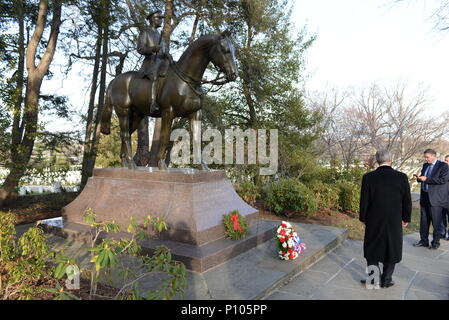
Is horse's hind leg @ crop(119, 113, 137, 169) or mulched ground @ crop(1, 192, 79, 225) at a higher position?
horse's hind leg @ crop(119, 113, 137, 169)

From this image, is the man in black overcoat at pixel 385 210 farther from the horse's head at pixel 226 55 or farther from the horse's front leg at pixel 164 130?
the horse's front leg at pixel 164 130

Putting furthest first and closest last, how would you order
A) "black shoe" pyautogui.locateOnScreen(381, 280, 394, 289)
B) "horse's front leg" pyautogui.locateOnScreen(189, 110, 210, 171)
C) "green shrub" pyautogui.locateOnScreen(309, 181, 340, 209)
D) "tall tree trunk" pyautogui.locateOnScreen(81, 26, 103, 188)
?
1. "tall tree trunk" pyautogui.locateOnScreen(81, 26, 103, 188)
2. "green shrub" pyautogui.locateOnScreen(309, 181, 340, 209)
3. "horse's front leg" pyautogui.locateOnScreen(189, 110, 210, 171)
4. "black shoe" pyautogui.locateOnScreen(381, 280, 394, 289)

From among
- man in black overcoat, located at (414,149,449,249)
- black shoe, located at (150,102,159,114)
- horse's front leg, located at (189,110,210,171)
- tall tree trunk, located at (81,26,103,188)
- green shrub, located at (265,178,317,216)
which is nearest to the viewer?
man in black overcoat, located at (414,149,449,249)

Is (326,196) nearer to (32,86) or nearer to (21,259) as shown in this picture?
(21,259)

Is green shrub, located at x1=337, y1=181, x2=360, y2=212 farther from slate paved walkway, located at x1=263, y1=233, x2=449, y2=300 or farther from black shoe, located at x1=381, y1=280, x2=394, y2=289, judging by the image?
black shoe, located at x1=381, y1=280, x2=394, y2=289

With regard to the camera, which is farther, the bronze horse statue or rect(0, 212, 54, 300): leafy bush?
the bronze horse statue

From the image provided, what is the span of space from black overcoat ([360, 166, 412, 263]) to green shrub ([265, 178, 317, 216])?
14.3 feet

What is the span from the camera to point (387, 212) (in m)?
3.45

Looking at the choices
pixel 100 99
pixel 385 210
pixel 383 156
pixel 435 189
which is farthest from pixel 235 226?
pixel 100 99

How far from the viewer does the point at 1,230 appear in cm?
294

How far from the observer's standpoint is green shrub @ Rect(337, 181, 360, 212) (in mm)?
8969

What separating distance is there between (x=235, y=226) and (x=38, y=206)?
7726mm

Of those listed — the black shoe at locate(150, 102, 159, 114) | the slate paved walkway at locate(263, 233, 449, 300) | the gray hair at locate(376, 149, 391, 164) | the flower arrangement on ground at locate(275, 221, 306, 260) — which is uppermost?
the black shoe at locate(150, 102, 159, 114)

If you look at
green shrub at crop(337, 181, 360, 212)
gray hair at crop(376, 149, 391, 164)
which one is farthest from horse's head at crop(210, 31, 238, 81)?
green shrub at crop(337, 181, 360, 212)
